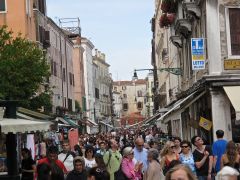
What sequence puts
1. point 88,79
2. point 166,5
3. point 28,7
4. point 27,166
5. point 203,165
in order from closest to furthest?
point 203,165, point 27,166, point 166,5, point 28,7, point 88,79

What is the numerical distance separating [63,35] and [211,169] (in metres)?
54.9

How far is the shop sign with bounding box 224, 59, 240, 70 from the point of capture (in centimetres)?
2278

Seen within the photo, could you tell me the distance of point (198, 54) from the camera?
78.4 ft

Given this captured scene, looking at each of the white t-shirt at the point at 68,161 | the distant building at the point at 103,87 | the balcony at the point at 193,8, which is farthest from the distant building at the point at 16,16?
the distant building at the point at 103,87

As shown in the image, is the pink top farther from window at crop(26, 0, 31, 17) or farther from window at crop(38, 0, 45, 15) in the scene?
window at crop(38, 0, 45, 15)

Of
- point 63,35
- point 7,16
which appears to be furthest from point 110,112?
point 7,16

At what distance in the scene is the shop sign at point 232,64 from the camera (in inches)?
897

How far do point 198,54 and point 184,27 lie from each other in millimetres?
5905

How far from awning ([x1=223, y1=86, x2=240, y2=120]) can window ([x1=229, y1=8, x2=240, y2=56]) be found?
1.27 meters

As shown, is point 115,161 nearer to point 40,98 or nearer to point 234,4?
point 234,4

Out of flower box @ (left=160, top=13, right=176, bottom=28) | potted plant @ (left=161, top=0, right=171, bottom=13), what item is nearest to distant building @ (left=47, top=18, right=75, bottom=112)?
flower box @ (left=160, top=13, right=176, bottom=28)

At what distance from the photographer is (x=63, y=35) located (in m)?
67.8

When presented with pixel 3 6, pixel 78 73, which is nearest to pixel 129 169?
pixel 3 6

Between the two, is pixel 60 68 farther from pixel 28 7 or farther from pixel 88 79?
pixel 88 79
